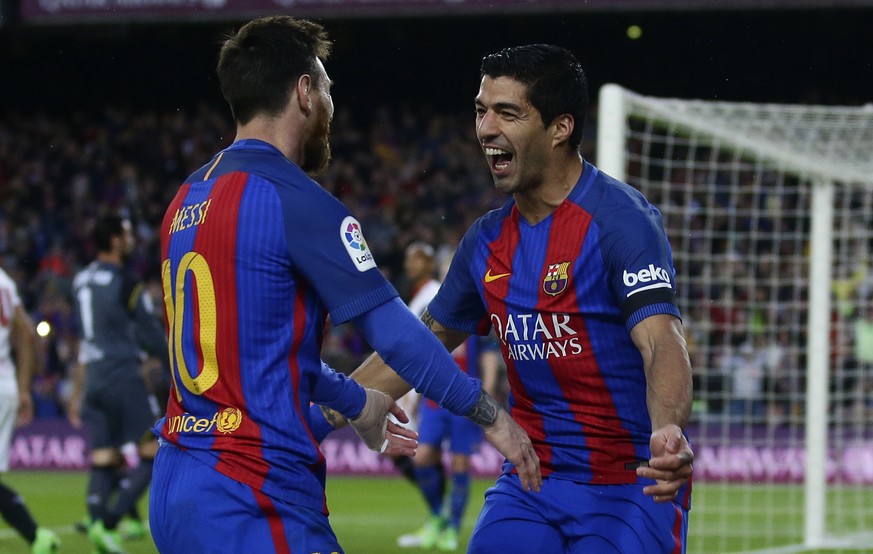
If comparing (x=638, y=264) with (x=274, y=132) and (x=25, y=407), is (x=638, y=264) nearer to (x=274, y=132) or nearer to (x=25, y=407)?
(x=274, y=132)

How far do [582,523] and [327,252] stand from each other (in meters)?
1.08

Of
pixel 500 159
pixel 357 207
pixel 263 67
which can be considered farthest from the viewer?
pixel 357 207

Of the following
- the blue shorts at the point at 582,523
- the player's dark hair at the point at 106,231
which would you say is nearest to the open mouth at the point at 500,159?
the blue shorts at the point at 582,523

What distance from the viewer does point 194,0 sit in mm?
16828

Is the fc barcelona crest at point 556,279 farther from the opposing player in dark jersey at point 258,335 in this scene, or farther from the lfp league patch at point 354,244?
the lfp league patch at point 354,244

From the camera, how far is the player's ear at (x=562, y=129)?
3.69 metres

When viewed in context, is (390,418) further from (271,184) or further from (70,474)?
(70,474)

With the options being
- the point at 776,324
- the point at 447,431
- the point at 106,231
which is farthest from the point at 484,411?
the point at 776,324

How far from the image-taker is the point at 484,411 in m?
3.33

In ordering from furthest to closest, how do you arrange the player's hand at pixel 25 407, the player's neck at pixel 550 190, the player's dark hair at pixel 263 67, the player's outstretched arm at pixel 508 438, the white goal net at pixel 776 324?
the white goal net at pixel 776 324, the player's hand at pixel 25 407, the player's neck at pixel 550 190, the player's outstretched arm at pixel 508 438, the player's dark hair at pixel 263 67

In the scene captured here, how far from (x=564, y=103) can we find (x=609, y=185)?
0.26m

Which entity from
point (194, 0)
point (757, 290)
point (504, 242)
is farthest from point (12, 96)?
point (504, 242)

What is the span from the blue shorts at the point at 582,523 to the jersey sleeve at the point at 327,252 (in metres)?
0.87

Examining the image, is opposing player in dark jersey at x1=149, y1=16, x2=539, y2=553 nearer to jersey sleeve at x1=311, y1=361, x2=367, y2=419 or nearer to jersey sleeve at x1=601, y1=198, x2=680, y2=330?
jersey sleeve at x1=311, y1=361, x2=367, y2=419
